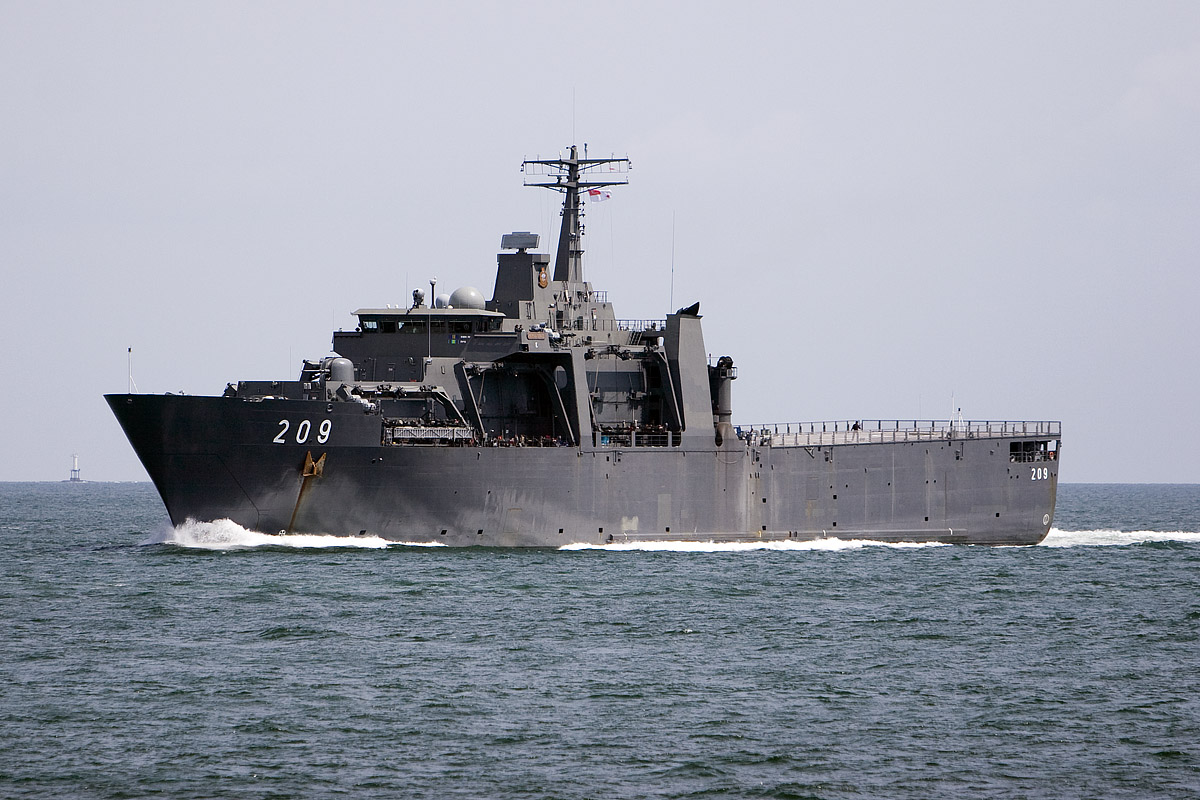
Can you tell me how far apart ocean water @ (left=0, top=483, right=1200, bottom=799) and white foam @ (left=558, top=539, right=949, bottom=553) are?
98 cm

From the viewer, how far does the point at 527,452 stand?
31.8m

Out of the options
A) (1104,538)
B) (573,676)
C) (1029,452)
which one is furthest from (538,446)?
(1104,538)

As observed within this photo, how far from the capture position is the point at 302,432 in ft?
96.4

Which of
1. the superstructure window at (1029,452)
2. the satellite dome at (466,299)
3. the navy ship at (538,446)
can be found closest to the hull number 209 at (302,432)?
the navy ship at (538,446)

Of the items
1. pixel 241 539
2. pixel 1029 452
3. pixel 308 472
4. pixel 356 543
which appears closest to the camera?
pixel 308 472

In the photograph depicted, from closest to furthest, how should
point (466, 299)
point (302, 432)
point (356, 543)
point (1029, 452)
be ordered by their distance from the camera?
point (302, 432) → point (356, 543) → point (466, 299) → point (1029, 452)

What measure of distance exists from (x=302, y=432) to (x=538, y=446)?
233 inches

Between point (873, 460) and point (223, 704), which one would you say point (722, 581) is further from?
Result: point (223, 704)

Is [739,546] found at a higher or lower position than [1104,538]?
lower

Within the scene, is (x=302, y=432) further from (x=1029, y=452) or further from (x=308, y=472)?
(x=1029, y=452)

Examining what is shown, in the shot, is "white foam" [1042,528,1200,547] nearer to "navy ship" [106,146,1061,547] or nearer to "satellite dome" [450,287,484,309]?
"navy ship" [106,146,1061,547]

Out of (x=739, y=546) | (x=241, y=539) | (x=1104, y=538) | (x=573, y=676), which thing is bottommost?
(x=573, y=676)

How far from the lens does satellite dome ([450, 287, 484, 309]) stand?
34719 millimetres

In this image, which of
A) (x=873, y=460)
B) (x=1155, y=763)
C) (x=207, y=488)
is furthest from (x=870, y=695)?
(x=873, y=460)
